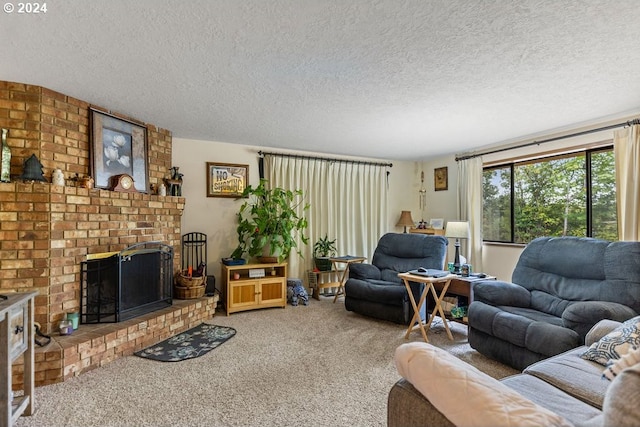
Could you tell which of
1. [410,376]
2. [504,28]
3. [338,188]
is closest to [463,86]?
[504,28]

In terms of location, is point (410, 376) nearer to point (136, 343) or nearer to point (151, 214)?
point (136, 343)

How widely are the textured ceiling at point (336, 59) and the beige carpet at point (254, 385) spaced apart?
2298mm

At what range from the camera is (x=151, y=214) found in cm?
363

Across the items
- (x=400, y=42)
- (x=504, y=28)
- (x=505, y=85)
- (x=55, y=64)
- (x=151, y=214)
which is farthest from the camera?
(x=151, y=214)

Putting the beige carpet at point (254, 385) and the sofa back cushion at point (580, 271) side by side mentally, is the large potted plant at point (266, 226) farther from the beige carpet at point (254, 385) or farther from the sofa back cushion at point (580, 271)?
the sofa back cushion at point (580, 271)

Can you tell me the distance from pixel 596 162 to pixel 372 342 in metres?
3.35

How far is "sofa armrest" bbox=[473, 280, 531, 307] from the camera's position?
2.83m

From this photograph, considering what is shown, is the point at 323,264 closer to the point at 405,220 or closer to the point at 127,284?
the point at 405,220

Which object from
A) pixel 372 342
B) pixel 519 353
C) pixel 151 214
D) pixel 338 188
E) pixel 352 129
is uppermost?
pixel 352 129

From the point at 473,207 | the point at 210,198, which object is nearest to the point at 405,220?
the point at 473,207

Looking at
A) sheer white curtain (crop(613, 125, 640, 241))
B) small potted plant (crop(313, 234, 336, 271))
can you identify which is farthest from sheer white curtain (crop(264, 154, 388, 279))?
sheer white curtain (crop(613, 125, 640, 241))

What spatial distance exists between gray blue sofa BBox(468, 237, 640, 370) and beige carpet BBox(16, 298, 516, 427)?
0.29 meters

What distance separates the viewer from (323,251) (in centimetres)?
501

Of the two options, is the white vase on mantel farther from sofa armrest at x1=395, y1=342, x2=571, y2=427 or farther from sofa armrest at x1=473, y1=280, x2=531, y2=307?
sofa armrest at x1=473, y1=280, x2=531, y2=307
